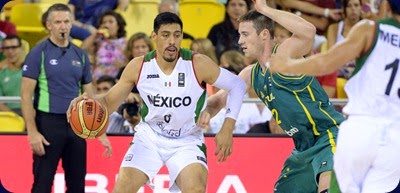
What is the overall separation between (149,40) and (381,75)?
618 cm

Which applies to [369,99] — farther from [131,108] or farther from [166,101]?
[131,108]

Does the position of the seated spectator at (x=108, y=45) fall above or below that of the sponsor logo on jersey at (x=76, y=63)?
below

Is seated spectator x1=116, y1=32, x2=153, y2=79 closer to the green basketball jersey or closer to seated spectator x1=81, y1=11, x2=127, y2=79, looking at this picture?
seated spectator x1=81, y1=11, x2=127, y2=79

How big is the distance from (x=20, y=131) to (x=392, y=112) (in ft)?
19.0

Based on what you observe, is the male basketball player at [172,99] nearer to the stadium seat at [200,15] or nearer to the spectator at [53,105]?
the spectator at [53,105]

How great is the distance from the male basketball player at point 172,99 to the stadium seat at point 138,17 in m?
4.36

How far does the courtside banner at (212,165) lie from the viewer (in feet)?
40.2

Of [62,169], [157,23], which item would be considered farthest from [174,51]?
[62,169]

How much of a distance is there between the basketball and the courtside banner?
210cm

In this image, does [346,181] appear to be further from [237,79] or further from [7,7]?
[7,7]

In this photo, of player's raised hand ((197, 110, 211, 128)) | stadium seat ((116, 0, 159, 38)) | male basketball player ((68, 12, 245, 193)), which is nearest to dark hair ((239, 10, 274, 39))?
male basketball player ((68, 12, 245, 193))

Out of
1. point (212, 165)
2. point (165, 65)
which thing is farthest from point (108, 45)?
point (165, 65)

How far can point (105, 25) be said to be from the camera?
1430 cm

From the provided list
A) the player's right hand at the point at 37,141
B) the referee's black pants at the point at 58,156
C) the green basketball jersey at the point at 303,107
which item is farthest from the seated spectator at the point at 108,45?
the green basketball jersey at the point at 303,107
